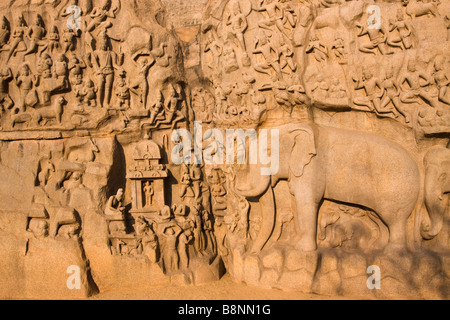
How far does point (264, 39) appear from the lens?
6.87m

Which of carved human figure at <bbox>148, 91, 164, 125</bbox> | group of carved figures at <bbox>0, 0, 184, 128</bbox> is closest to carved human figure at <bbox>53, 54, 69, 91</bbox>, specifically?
group of carved figures at <bbox>0, 0, 184, 128</bbox>

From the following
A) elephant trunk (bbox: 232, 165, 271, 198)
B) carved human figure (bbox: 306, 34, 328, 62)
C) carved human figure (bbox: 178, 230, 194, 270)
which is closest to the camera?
carved human figure (bbox: 306, 34, 328, 62)

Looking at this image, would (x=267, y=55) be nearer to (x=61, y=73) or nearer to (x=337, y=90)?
(x=337, y=90)

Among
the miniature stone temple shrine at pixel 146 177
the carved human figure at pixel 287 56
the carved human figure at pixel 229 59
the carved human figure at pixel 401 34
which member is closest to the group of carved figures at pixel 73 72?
the miniature stone temple shrine at pixel 146 177

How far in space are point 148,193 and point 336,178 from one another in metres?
3.24

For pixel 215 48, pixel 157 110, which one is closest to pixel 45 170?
pixel 157 110

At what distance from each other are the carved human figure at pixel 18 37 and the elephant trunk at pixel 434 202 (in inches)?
276

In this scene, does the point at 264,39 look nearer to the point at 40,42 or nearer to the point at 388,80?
the point at 388,80

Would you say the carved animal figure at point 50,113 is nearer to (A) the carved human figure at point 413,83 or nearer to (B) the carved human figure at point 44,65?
(B) the carved human figure at point 44,65

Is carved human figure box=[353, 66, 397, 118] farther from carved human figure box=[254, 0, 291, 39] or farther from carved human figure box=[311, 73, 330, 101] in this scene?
carved human figure box=[254, 0, 291, 39]

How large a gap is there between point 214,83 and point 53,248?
12.5 ft

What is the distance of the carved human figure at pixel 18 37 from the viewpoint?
7708mm

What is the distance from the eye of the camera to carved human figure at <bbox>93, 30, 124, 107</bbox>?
7555 mm

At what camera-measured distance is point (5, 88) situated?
7.73 m
